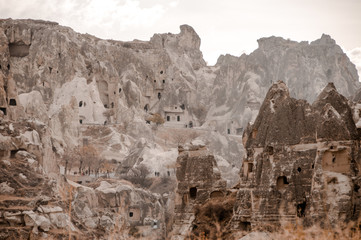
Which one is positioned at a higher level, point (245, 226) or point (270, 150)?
point (270, 150)

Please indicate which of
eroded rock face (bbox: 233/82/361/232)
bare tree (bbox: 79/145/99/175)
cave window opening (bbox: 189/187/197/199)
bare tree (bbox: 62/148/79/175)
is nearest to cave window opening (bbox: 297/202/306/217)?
eroded rock face (bbox: 233/82/361/232)

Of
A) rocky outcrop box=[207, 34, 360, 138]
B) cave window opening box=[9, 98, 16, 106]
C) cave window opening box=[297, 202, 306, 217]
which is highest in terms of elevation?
rocky outcrop box=[207, 34, 360, 138]

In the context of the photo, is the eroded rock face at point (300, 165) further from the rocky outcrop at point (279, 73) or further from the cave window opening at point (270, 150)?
the rocky outcrop at point (279, 73)

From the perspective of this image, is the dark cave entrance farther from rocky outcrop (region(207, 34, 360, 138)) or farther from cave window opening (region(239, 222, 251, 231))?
→ rocky outcrop (region(207, 34, 360, 138))

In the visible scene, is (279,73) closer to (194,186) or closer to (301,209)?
(194,186)

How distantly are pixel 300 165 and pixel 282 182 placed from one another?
59 centimetres

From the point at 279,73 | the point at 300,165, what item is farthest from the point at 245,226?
the point at 279,73

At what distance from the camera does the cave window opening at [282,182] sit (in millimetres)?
17172

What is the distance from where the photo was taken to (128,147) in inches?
2645

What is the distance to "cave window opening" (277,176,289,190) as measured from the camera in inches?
676

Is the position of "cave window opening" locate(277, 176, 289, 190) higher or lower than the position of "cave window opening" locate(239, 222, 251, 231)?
higher

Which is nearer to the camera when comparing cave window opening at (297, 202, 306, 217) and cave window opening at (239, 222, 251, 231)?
cave window opening at (297, 202, 306, 217)

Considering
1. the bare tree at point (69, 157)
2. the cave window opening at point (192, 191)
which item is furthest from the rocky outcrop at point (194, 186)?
the bare tree at point (69, 157)

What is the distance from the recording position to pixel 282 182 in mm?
17312
